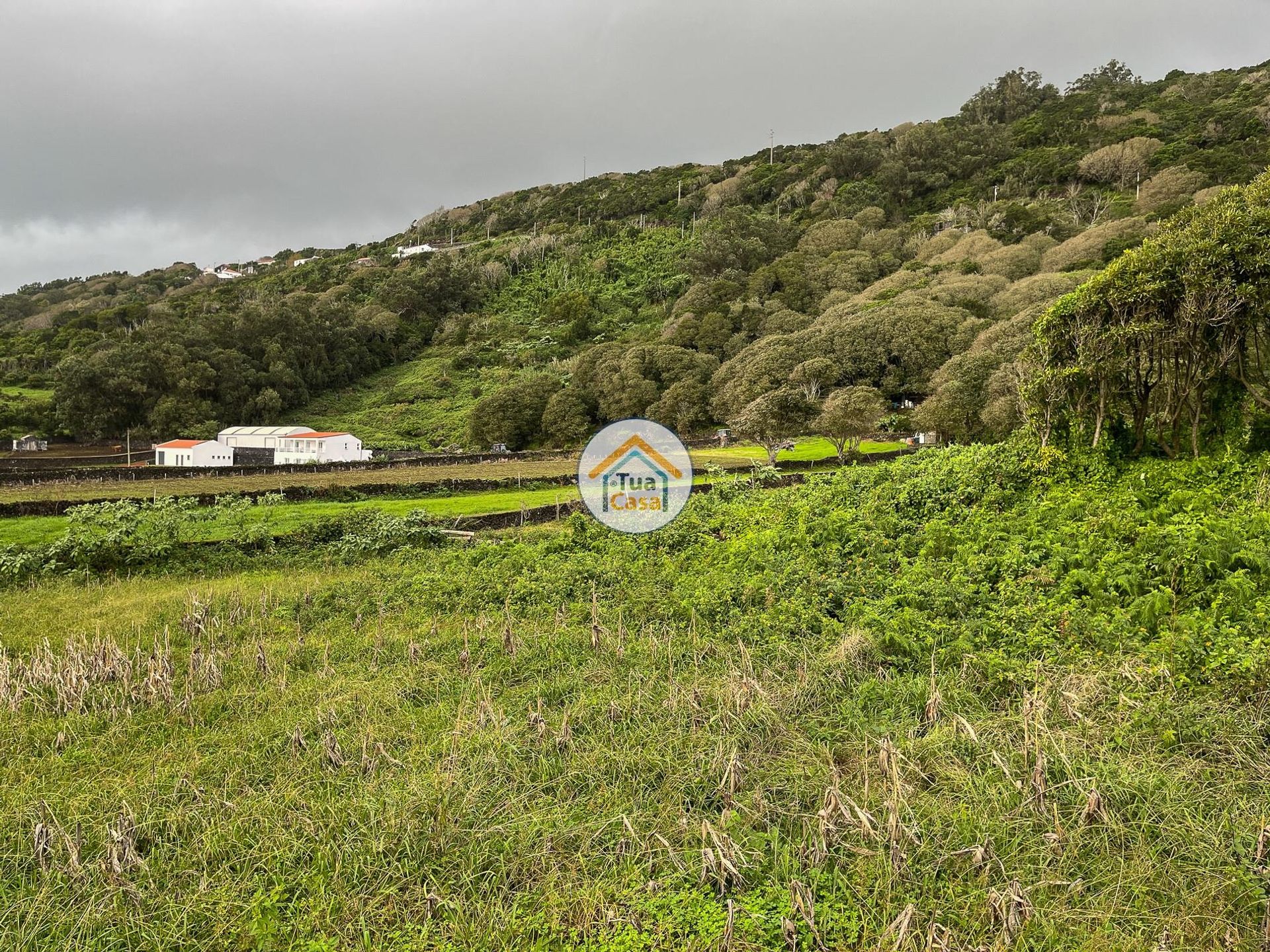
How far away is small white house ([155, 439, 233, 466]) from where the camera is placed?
1804 inches

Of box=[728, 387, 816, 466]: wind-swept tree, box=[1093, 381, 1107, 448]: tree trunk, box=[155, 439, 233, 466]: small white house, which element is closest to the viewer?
box=[1093, 381, 1107, 448]: tree trunk

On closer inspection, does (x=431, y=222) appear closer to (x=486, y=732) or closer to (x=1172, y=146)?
(x=1172, y=146)

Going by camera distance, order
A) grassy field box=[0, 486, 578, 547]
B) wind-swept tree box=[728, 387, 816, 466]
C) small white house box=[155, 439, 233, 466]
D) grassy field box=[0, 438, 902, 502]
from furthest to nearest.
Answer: small white house box=[155, 439, 233, 466], wind-swept tree box=[728, 387, 816, 466], grassy field box=[0, 438, 902, 502], grassy field box=[0, 486, 578, 547]

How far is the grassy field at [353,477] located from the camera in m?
26.6

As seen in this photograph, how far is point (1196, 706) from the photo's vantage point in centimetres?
531

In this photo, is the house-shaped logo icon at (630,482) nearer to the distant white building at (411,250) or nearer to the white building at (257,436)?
the white building at (257,436)

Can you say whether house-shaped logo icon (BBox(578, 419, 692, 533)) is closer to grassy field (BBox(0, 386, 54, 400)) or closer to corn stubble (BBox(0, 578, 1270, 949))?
corn stubble (BBox(0, 578, 1270, 949))

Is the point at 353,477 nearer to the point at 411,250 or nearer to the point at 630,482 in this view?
the point at 630,482

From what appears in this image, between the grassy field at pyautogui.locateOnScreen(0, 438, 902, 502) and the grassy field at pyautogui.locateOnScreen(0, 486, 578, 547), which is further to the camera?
the grassy field at pyautogui.locateOnScreen(0, 438, 902, 502)

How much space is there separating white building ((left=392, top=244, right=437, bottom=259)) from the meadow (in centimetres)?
13290

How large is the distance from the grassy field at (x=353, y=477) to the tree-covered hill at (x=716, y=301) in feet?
14.0

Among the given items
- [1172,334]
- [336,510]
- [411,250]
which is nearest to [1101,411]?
[1172,334]

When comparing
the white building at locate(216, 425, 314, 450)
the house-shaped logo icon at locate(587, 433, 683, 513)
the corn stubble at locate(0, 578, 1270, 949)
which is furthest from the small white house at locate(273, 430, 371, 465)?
the corn stubble at locate(0, 578, 1270, 949)

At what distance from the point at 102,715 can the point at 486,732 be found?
421 centimetres
